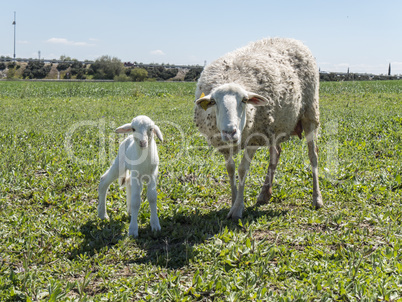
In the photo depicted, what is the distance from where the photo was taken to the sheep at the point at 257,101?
15.7 feet

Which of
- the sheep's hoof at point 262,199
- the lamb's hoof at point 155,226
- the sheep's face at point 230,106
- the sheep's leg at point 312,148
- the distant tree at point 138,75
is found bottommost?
the lamb's hoof at point 155,226

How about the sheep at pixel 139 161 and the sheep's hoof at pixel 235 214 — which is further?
the sheep's hoof at pixel 235 214

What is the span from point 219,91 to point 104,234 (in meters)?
2.03

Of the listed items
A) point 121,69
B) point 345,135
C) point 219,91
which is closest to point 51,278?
point 219,91

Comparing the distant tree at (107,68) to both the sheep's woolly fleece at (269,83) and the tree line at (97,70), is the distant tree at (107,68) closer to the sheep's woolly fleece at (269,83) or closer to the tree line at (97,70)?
the tree line at (97,70)

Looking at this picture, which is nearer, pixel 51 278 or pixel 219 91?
pixel 51 278

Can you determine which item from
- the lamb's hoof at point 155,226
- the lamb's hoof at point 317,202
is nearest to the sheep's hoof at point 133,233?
the lamb's hoof at point 155,226

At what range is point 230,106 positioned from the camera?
459 centimetres

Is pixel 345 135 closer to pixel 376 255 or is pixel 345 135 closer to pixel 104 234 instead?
pixel 376 255

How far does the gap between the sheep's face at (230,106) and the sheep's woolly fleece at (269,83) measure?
0.33m

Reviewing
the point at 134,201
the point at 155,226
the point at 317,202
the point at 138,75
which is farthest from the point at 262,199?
the point at 138,75

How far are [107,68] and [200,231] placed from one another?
60.7 metres

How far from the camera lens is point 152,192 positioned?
15.8 feet

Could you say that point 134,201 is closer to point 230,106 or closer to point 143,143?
point 143,143
